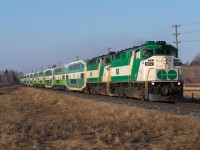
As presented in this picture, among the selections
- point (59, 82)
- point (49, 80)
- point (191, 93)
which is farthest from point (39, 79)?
point (191, 93)

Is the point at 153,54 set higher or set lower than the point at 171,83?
higher

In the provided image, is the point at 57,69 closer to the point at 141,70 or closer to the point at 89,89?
the point at 89,89

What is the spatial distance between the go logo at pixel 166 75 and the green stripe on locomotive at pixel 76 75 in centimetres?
2202

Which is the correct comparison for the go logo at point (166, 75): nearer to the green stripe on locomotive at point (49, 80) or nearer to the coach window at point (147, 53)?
the coach window at point (147, 53)

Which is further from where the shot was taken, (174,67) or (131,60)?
(131,60)

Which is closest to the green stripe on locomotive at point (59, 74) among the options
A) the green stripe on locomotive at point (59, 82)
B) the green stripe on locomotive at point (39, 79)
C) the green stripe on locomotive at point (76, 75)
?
the green stripe on locomotive at point (59, 82)

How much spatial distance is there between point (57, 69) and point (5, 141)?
190 feet

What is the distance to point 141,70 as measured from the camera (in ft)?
87.1

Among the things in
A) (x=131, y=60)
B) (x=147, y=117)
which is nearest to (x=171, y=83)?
(x=131, y=60)

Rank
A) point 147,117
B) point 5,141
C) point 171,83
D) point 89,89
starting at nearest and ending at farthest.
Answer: point 5,141 → point 147,117 → point 171,83 → point 89,89

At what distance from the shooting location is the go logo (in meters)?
25.4

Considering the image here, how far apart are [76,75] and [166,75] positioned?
88.2ft

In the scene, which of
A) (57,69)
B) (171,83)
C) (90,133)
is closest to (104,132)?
(90,133)

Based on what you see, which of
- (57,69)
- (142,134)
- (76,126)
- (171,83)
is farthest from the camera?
(57,69)
